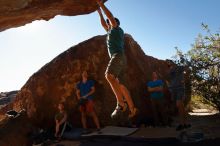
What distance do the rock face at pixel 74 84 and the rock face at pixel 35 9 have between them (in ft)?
7.17

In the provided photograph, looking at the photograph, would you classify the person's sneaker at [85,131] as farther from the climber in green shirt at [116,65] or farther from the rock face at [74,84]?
the climber in green shirt at [116,65]

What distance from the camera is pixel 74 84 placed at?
15703mm

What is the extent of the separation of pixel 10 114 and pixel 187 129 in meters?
6.50

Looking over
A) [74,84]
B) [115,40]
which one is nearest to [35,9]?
[74,84]

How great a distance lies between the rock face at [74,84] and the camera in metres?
15.4

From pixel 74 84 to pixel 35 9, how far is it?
3.97 meters

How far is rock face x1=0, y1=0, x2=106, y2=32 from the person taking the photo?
12.0m

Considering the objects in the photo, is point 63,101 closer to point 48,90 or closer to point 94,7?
point 48,90

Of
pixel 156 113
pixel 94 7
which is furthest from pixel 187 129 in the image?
pixel 94 7

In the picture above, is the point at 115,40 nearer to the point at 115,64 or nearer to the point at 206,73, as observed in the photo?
the point at 115,64

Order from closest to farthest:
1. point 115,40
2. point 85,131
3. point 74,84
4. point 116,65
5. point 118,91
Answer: point 116,65, point 118,91, point 115,40, point 85,131, point 74,84

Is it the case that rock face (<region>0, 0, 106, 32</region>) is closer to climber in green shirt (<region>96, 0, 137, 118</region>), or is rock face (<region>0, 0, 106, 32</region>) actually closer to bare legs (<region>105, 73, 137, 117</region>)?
climber in green shirt (<region>96, 0, 137, 118</region>)

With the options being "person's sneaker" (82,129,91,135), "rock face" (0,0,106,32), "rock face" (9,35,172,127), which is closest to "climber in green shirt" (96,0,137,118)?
"rock face" (0,0,106,32)

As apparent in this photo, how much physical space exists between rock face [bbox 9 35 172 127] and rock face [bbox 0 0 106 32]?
2.19 m
